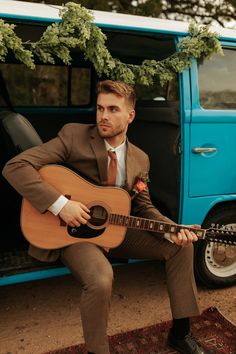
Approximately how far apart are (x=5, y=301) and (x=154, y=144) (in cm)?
179

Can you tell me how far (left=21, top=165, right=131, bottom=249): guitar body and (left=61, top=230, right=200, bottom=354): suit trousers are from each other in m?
0.07

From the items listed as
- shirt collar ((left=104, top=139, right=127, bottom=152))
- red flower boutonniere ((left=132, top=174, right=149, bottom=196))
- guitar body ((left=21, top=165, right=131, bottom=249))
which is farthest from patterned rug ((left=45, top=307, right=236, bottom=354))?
shirt collar ((left=104, top=139, right=127, bottom=152))

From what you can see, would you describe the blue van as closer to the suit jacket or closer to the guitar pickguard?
the suit jacket

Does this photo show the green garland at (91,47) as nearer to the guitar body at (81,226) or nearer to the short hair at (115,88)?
the short hair at (115,88)

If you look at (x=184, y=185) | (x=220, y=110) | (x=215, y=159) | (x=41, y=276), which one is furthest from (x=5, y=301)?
(x=220, y=110)

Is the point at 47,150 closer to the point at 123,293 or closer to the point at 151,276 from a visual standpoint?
the point at 123,293

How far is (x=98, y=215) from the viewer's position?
2408mm

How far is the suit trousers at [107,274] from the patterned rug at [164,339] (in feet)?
1.10

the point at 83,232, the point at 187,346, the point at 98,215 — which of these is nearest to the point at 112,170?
the point at 98,215

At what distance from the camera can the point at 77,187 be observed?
7.85 ft

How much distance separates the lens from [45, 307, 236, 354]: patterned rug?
2.61 meters

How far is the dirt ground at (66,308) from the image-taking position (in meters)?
2.76

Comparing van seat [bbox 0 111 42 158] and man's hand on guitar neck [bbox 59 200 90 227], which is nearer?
man's hand on guitar neck [bbox 59 200 90 227]

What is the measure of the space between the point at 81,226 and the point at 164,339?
1035 mm
